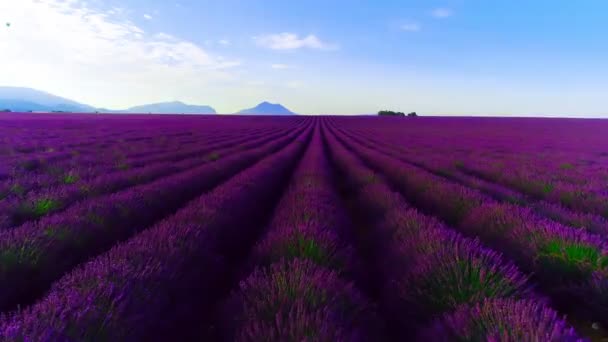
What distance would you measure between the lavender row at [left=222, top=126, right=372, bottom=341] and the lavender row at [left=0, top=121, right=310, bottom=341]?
389mm

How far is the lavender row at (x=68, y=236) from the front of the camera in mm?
2514

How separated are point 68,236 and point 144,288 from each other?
65.5 inches

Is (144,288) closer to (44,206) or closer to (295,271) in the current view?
(295,271)

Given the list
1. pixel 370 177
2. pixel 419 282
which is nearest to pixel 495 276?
pixel 419 282

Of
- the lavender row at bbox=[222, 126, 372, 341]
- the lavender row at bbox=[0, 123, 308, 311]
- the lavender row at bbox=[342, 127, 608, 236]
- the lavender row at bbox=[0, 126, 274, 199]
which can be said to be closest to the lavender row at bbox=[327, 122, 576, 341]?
the lavender row at bbox=[222, 126, 372, 341]

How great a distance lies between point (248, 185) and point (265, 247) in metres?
2.84

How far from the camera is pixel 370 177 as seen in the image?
720 cm

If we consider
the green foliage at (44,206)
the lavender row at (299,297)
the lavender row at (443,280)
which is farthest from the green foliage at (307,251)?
the green foliage at (44,206)

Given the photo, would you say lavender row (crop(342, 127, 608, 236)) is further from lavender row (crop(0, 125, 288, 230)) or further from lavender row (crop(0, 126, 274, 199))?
lavender row (crop(0, 126, 274, 199))

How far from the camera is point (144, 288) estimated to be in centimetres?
201

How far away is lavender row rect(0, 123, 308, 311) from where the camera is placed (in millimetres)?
2514

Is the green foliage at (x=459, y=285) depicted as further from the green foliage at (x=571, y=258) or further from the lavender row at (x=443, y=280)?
the green foliage at (x=571, y=258)

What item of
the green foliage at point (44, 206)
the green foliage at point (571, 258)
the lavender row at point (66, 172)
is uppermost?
the green foliage at point (571, 258)

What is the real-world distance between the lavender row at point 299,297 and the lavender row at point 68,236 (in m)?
1.59
